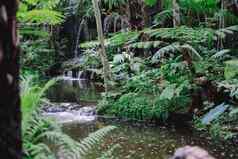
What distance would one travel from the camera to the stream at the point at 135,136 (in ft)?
21.8

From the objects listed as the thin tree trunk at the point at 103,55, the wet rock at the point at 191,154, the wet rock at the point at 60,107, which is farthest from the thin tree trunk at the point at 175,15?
the wet rock at the point at 191,154

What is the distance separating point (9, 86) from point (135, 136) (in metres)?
6.13

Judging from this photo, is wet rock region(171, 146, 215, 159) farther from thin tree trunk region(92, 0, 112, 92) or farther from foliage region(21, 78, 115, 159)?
thin tree trunk region(92, 0, 112, 92)

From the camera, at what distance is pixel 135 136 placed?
777cm

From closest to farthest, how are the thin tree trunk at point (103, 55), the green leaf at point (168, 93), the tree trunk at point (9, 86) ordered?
the tree trunk at point (9, 86) < the green leaf at point (168, 93) < the thin tree trunk at point (103, 55)

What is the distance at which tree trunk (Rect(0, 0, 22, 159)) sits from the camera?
1721 millimetres

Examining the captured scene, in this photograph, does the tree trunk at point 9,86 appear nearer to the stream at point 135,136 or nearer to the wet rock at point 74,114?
the stream at point 135,136

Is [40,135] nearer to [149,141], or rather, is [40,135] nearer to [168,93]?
[149,141]

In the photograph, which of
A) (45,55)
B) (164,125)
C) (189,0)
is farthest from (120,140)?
(45,55)

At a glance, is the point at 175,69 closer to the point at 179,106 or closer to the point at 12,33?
the point at 179,106

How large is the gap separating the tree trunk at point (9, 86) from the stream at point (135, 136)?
184 inches

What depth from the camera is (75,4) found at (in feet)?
62.5

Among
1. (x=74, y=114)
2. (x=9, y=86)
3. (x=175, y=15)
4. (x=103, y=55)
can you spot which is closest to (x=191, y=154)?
(x=9, y=86)

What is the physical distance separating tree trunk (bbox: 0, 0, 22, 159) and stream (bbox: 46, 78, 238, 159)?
466 centimetres
